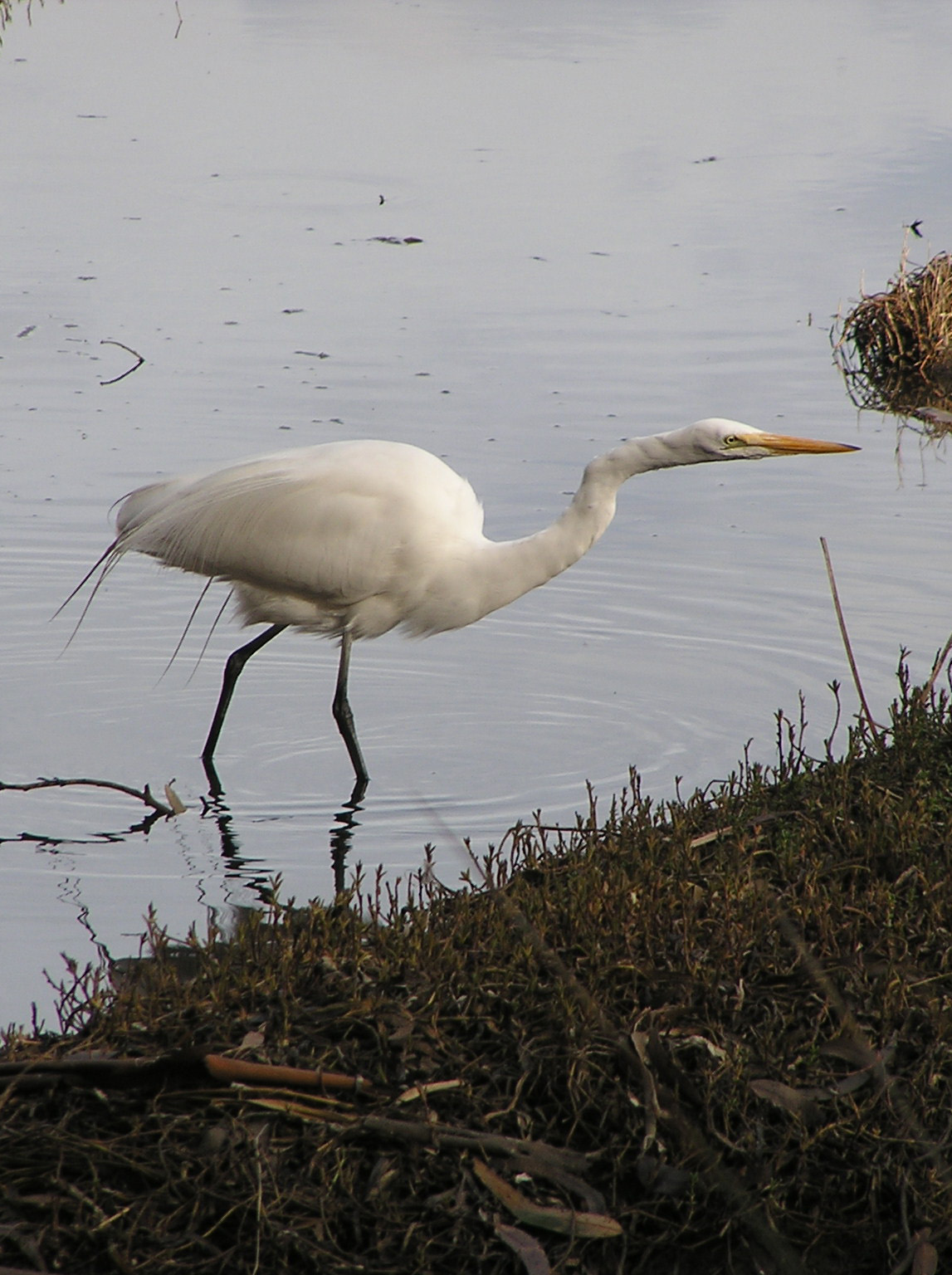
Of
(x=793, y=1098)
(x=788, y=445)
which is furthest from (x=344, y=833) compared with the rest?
(x=793, y=1098)

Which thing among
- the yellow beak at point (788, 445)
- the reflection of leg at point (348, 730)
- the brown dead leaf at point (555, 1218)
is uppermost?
the yellow beak at point (788, 445)

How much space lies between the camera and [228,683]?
246 inches

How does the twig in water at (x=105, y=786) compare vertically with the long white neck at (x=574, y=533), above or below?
below

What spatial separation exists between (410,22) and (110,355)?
15.7 metres

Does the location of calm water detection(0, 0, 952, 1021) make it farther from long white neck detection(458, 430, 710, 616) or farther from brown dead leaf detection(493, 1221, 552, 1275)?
brown dead leaf detection(493, 1221, 552, 1275)

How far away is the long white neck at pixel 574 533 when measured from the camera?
221 inches

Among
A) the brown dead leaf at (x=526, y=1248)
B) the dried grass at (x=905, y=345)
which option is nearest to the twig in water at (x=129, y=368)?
the dried grass at (x=905, y=345)

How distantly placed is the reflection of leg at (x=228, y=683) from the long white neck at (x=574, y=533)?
0.85 meters

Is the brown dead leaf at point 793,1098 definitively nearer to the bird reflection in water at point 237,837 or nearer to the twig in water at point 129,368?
the bird reflection in water at point 237,837

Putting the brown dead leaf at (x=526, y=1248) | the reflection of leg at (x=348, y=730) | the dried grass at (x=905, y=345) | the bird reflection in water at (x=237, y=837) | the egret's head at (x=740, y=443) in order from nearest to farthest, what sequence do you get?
the brown dead leaf at (x=526, y=1248) < the bird reflection in water at (x=237, y=837) < the egret's head at (x=740, y=443) < the reflection of leg at (x=348, y=730) < the dried grass at (x=905, y=345)

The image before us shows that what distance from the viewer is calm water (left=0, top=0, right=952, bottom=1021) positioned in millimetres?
6027

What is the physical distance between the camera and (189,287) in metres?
12.0

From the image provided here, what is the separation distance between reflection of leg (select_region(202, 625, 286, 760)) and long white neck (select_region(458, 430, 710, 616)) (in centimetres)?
85

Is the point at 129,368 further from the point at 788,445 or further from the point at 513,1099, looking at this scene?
the point at 513,1099
